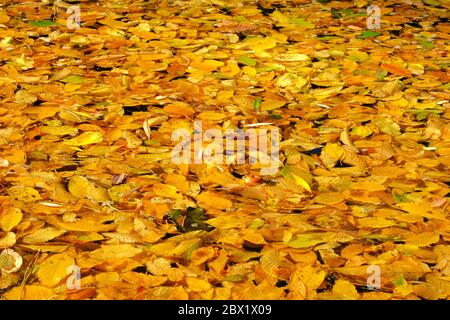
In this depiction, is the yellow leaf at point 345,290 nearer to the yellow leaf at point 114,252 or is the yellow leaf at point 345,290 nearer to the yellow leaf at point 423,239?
the yellow leaf at point 423,239

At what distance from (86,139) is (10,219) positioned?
1.64 ft

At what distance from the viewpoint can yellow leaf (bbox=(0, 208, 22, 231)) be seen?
178cm

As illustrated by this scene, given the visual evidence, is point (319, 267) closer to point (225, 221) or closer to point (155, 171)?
point (225, 221)

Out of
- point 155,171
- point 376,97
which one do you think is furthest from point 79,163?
point 376,97

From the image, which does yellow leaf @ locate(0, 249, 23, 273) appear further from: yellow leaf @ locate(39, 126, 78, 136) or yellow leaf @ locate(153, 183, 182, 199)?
yellow leaf @ locate(39, 126, 78, 136)

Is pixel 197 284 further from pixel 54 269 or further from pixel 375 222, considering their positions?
pixel 375 222

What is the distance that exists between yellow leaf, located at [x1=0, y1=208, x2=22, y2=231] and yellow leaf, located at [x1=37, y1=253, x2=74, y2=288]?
18cm

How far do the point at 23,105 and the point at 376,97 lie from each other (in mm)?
1365

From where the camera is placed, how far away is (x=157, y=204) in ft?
6.27

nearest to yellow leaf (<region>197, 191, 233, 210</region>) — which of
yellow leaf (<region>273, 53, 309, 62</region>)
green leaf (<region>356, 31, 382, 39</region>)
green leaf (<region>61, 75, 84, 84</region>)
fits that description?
green leaf (<region>61, 75, 84, 84</region>)

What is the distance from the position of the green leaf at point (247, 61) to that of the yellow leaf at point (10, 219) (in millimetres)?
1361

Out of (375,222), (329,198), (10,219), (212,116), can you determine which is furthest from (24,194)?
(375,222)

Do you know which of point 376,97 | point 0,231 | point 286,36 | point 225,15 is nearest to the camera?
point 0,231

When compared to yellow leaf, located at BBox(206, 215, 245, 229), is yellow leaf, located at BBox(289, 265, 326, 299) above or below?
below
